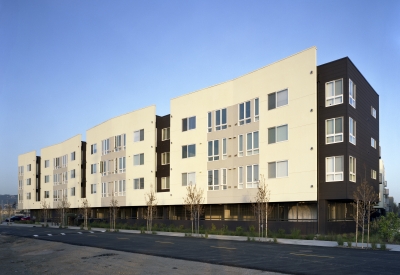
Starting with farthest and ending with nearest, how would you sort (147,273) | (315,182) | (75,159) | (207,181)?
(75,159) → (207,181) → (315,182) → (147,273)

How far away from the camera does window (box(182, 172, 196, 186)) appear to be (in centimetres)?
4334

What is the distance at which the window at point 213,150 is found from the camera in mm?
40844

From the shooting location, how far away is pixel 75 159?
222ft

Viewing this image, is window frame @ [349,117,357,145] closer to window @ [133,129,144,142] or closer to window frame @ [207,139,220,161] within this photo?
window frame @ [207,139,220,161]

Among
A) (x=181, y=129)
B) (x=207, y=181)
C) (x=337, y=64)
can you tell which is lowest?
(x=207, y=181)

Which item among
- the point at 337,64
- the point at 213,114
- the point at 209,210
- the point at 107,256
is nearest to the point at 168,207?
the point at 209,210

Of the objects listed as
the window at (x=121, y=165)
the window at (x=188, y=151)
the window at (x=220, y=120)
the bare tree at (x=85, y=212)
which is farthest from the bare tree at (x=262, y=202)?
the bare tree at (x=85, y=212)

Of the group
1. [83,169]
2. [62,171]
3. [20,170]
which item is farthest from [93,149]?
[20,170]

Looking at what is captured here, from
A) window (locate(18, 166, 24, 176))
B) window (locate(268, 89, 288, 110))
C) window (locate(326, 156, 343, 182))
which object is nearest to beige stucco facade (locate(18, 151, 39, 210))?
window (locate(18, 166, 24, 176))

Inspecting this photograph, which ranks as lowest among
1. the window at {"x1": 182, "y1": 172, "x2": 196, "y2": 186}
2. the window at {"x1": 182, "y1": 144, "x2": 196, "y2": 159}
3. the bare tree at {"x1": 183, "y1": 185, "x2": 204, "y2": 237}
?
the bare tree at {"x1": 183, "y1": 185, "x2": 204, "y2": 237}

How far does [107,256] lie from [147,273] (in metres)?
6.02

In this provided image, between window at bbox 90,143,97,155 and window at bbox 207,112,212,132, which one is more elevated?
window at bbox 207,112,212,132

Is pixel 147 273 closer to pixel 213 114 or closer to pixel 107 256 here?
pixel 107 256

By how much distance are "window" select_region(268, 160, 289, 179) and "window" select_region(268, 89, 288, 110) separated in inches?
182
